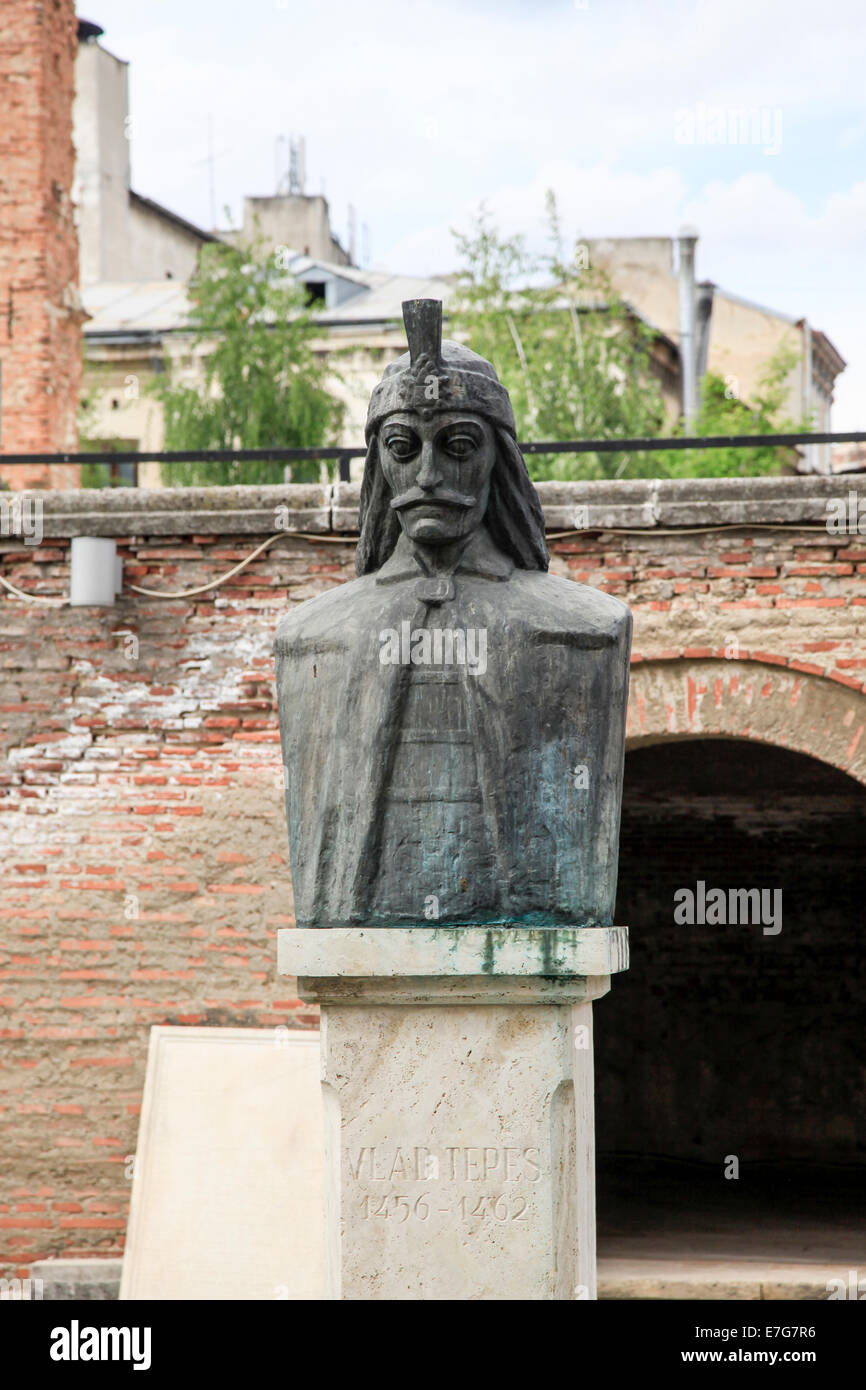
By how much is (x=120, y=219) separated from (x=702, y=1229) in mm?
21619

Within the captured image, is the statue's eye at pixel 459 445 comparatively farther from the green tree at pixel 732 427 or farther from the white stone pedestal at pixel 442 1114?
the green tree at pixel 732 427

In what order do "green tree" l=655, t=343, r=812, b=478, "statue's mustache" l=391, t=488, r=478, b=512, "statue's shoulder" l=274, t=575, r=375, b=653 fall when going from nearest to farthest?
"statue's mustache" l=391, t=488, r=478, b=512, "statue's shoulder" l=274, t=575, r=375, b=653, "green tree" l=655, t=343, r=812, b=478

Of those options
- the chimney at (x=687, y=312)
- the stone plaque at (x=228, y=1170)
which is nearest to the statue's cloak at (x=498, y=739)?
the stone plaque at (x=228, y=1170)

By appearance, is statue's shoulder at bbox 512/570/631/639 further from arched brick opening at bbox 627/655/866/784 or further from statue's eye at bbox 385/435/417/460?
arched brick opening at bbox 627/655/866/784

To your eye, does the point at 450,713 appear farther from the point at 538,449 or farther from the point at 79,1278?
the point at 79,1278

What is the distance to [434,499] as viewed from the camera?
446 cm

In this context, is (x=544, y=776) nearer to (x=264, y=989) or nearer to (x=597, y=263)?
(x=264, y=989)

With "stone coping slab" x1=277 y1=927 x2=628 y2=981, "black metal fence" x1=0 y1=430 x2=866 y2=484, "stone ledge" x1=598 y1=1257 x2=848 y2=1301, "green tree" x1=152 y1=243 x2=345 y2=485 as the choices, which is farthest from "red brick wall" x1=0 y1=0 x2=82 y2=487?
"stone coping slab" x1=277 y1=927 x2=628 y2=981

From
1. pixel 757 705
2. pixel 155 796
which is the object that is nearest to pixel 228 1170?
pixel 155 796

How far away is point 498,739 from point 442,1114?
0.92 metres

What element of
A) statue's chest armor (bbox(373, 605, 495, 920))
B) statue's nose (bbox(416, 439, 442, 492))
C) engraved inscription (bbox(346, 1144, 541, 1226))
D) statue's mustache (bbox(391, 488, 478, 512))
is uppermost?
statue's nose (bbox(416, 439, 442, 492))

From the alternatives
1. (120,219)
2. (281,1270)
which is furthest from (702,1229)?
(120,219)

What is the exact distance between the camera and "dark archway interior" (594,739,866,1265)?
1318 cm

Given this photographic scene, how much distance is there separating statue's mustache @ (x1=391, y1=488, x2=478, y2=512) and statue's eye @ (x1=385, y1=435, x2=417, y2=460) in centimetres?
9
